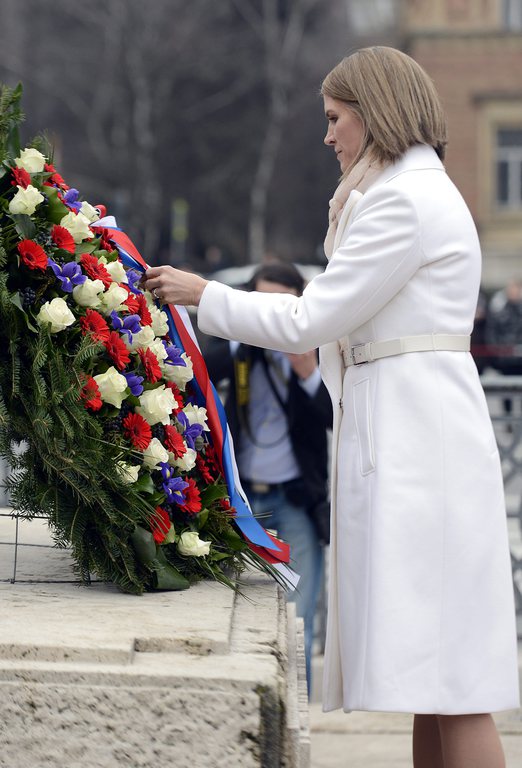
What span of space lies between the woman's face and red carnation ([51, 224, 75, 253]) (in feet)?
2.19

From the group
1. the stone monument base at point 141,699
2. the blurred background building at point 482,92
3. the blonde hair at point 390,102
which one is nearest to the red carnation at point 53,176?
the blonde hair at point 390,102

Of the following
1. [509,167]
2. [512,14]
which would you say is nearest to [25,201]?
[509,167]

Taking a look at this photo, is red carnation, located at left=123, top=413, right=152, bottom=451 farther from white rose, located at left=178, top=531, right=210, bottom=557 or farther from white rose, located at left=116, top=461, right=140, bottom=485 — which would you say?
white rose, located at left=178, top=531, right=210, bottom=557

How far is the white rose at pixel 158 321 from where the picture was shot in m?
3.40

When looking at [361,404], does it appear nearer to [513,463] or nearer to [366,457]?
[366,457]

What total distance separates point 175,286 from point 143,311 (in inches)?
3.9

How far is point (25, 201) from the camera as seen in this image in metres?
3.05

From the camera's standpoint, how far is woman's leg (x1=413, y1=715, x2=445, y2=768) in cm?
335

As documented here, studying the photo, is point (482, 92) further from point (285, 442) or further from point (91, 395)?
point (91, 395)

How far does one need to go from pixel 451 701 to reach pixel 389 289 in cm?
94

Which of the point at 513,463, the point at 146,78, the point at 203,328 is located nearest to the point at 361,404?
the point at 203,328

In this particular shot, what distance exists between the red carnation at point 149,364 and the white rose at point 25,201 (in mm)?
435

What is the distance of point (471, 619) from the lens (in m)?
3.08

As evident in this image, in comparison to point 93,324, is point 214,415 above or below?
below
